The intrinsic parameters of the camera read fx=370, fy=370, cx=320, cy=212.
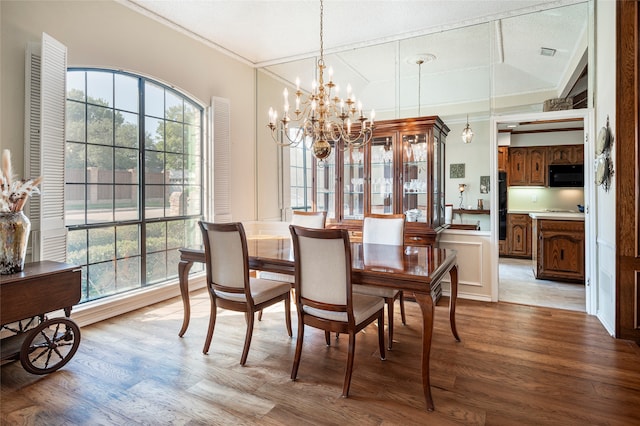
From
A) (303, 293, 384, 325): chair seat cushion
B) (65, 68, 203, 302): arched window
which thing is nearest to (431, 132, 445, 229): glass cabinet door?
(303, 293, 384, 325): chair seat cushion

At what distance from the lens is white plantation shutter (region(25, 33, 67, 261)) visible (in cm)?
294

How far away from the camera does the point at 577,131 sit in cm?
718

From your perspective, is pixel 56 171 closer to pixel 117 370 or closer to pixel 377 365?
pixel 117 370

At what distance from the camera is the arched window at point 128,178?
11.4 ft

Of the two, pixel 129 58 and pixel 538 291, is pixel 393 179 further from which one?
pixel 129 58

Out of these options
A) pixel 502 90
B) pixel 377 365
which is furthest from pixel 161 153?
pixel 502 90

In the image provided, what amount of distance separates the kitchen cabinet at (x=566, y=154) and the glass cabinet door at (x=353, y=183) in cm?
490

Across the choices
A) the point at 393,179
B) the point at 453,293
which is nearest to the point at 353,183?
the point at 393,179

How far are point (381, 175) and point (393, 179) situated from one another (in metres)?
0.18

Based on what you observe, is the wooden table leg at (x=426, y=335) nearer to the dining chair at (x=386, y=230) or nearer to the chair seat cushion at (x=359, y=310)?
the chair seat cushion at (x=359, y=310)

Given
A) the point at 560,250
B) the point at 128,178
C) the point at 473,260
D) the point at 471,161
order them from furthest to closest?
1. the point at 471,161
2. the point at 560,250
3. the point at 473,260
4. the point at 128,178

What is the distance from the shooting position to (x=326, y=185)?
4898 mm

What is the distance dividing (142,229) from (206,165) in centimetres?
117

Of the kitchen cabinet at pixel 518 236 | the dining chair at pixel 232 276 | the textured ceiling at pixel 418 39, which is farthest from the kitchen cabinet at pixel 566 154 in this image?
the dining chair at pixel 232 276
